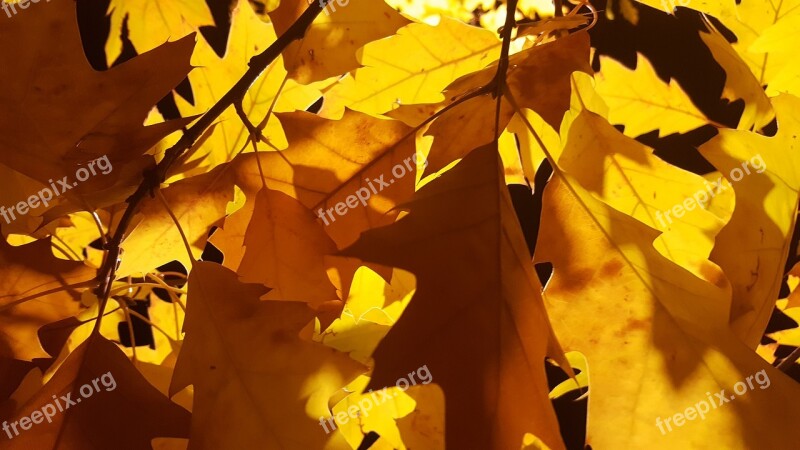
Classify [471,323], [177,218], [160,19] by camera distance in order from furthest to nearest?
[160,19] < [177,218] < [471,323]

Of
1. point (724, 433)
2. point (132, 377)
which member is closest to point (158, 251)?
point (132, 377)

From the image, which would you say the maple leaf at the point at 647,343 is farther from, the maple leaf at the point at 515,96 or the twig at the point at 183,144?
the twig at the point at 183,144

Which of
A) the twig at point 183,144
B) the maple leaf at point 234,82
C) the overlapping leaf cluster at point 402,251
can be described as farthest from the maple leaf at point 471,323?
the maple leaf at point 234,82

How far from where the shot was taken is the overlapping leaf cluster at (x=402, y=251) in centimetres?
30

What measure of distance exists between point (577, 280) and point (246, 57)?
348 mm

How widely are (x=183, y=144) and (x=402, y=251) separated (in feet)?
0.48

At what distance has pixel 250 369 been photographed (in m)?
0.33

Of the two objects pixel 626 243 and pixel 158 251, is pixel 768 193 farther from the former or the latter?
pixel 158 251

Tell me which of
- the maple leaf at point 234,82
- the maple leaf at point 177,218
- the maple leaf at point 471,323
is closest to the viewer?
the maple leaf at point 471,323

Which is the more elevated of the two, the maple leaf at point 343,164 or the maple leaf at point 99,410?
the maple leaf at point 343,164

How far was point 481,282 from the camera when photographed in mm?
296

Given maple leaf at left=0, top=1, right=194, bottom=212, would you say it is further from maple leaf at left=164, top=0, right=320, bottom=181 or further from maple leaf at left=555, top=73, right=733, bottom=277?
maple leaf at left=555, top=73, right=733, bottom=277

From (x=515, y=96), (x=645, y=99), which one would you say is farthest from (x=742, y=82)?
(x=515, y=96)

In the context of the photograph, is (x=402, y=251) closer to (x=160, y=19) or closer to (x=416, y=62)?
(x=416, y=62)
